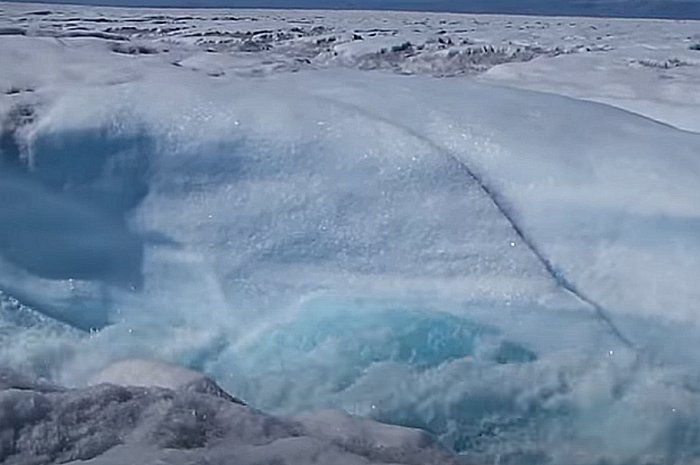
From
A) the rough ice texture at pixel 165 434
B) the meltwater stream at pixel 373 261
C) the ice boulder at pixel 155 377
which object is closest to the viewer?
the rough ice texture at pixel 165 434

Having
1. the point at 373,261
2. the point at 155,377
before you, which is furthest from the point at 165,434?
the point at 373,261

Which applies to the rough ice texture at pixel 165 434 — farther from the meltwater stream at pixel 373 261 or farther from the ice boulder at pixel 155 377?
the meltwater stream at pixel 373 261

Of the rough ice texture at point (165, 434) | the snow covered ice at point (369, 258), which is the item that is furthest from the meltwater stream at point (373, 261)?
the rough ice texture at point (165, 434)

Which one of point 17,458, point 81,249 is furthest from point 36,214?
point 17,458

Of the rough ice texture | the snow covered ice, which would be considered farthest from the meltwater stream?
the rough ice texture

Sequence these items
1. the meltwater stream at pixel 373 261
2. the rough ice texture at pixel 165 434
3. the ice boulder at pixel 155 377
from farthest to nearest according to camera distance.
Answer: the meltwater stream at pixel 373 261 < the ice boulder at pixel 155 377 < the rough ice texture at pixel 165 434

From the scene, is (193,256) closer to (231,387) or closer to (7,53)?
(231,387)

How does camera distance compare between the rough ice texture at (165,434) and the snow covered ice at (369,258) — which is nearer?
the rough ice texture at (165,434)

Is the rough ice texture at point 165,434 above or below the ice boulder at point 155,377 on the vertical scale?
above
